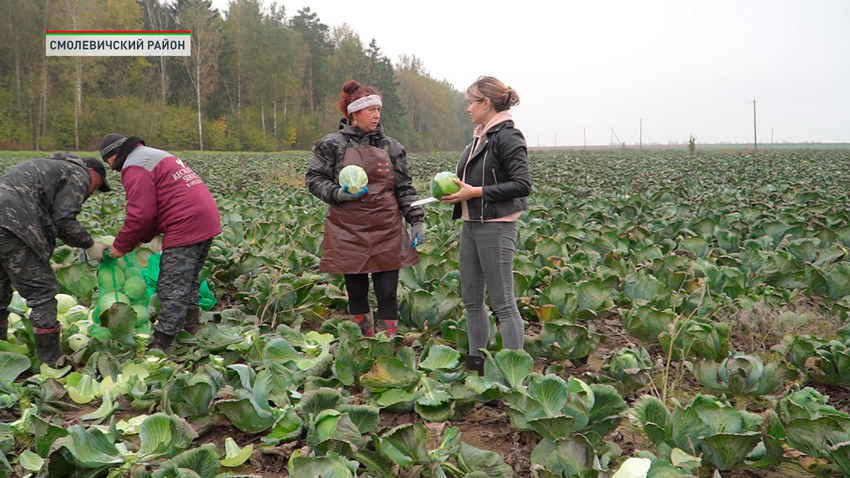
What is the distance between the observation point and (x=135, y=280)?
367 centimetres

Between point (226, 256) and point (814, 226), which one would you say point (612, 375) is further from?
point (814, 226)

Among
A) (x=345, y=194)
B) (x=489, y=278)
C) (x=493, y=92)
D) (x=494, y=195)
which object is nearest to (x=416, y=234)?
(x=345, y=194)

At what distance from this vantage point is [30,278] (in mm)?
3242

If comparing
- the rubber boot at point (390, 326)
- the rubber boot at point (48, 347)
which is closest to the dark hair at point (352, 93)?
the rubber boot at point (390, 326)

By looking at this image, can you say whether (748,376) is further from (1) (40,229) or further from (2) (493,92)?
Answer: (1) (40,229)

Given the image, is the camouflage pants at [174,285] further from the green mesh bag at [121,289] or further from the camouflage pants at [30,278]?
the camouflage pants at [30,278]

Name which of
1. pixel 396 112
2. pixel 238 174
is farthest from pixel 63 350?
pixel 396 112

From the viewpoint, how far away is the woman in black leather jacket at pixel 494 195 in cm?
282

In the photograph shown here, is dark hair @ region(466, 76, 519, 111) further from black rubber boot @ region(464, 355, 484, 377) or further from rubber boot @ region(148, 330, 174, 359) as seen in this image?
rubber boot @ region(148, 330, 174, 359)

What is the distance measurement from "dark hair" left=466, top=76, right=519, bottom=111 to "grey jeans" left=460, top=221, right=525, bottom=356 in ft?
2.03

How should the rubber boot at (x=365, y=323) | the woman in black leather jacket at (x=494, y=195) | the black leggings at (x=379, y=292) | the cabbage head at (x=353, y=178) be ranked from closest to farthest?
1. the woman in black leather jacket at (x=494, y=195)
2. the cabbage head at (x=353, y=178)
3. the black leggings at (x=379, y=292)
4. the rubber boot at (x=365, y=323)

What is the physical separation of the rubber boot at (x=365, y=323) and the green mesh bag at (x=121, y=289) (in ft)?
4.41

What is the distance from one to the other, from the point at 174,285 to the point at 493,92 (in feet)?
7.40

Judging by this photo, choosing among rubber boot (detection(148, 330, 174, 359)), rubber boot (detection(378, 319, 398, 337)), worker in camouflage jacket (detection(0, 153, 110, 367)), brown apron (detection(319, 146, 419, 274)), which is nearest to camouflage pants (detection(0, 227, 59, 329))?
worker in camouflage jacket (detection(0, 153, 110, 367))
